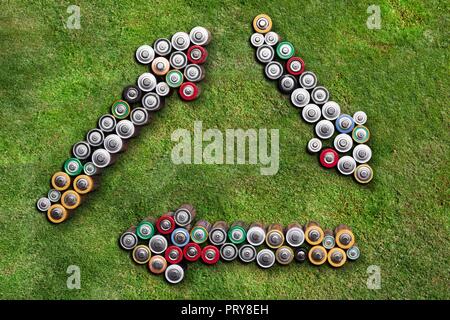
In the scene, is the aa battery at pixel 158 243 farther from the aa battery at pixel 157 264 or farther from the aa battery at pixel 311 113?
the aa battery at pixel 311 113

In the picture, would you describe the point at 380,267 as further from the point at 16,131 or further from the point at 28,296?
the point at 16,131

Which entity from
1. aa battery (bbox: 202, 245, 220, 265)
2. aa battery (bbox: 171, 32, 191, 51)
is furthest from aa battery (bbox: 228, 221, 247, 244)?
aa battery (bbox: 171, 32, 191, 51)

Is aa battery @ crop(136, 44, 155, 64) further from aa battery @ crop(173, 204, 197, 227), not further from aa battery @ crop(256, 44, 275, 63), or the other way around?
aa battery @ crop(173, 204, 197, 227)

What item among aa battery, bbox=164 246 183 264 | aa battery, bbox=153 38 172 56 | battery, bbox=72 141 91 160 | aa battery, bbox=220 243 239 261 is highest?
aa battery, bbox=153 38 172 56

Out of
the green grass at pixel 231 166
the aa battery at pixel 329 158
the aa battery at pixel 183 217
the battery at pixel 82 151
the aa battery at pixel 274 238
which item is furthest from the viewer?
the green grass at pixel 231 166

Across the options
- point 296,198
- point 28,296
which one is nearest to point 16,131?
point 28,296

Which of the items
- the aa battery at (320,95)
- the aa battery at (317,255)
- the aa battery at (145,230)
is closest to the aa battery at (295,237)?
the aa battery at (317,255)

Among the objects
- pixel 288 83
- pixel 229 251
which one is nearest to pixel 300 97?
pixel 288 83
